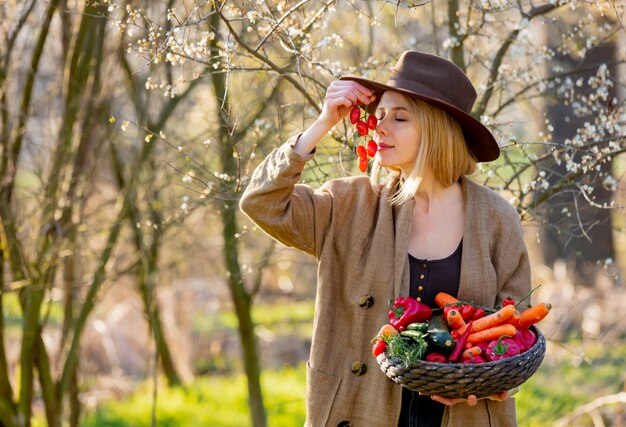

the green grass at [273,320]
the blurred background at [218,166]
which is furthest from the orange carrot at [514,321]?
the green grass at [273,320]

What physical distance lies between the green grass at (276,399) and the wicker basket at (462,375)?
145 inches

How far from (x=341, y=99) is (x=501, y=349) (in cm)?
89

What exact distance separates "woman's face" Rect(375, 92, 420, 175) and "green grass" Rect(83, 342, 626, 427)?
3537mm

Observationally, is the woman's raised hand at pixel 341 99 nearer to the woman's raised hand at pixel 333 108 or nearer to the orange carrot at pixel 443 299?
the woman's raised hand at pixel 333 108

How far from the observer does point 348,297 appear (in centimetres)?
300

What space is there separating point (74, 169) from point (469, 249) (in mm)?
2785

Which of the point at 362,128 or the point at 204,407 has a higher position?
the point at 362,128

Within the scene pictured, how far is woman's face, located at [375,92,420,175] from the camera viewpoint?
9.54 ft

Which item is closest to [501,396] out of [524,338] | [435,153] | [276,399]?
[524,338]

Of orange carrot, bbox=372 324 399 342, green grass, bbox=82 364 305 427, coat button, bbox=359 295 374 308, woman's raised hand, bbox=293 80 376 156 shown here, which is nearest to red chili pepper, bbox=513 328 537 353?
orange carrot, bbox=372 324 399 342

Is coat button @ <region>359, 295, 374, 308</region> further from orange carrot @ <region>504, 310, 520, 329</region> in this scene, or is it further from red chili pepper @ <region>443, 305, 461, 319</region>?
orange carrot @ <region>504, 310, 520, 329</region>

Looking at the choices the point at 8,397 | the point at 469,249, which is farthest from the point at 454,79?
the point at 8,397

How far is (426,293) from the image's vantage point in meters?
2.93

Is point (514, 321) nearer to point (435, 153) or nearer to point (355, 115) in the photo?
point (435, 153)
